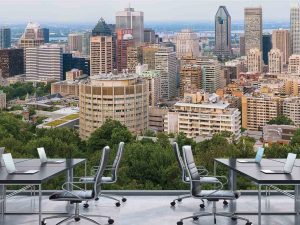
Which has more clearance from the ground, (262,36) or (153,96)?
(262,36)

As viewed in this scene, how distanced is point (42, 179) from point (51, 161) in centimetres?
54

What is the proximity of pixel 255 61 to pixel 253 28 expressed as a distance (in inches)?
488

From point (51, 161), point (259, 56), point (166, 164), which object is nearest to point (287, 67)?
point (259, 56)

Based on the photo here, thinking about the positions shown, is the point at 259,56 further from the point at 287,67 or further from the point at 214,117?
the point at 214,117

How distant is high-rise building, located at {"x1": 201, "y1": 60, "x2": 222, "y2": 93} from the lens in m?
38.7

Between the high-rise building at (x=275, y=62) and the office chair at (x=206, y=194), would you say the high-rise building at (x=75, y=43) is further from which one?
the office chair at (x=206, y=194)

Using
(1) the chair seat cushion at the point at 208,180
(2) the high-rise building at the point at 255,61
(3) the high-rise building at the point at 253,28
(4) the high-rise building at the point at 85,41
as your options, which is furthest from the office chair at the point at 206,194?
(3) the high-rise building at the point at 253,28

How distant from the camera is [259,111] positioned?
27109mm

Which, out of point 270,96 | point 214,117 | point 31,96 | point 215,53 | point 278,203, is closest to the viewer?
point 278,203

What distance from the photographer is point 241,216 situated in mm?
2725

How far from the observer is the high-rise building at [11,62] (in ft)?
150

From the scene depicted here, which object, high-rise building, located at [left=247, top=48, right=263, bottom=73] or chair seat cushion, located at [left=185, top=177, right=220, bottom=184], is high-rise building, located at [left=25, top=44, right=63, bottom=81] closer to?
high-rise building, located at [left=247, top=48, right=263, bottom=73]

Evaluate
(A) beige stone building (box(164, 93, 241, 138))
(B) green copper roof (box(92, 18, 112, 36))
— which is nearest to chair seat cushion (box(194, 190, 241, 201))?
(A) beige stone building (box(164, 93, 241, 138))

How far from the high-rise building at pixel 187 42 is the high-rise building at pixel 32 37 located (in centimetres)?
1229
